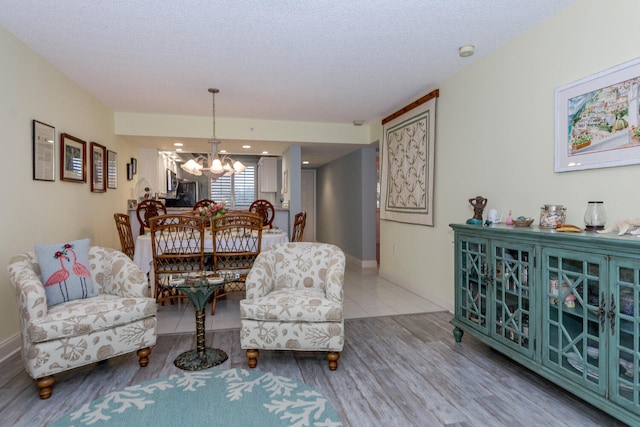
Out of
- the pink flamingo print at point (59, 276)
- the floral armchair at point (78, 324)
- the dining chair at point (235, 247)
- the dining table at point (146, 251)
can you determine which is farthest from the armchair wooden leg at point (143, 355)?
the dining table at point (146, 251)

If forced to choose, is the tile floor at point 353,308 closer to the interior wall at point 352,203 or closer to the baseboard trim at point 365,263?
the baseboard trim at point 365,263

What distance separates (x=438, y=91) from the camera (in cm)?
396

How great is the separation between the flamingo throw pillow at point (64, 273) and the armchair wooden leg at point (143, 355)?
555 mm

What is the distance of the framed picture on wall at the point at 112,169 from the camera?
16.3 ft

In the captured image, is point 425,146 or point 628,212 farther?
point 425,146

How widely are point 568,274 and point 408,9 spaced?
194cm

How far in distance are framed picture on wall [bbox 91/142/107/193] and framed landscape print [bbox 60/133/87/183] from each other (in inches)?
10.0

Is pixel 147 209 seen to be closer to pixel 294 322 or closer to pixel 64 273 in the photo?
pixel 64 273

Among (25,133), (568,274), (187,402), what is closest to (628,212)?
(568,274)

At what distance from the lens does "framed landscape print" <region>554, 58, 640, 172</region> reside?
2.04m

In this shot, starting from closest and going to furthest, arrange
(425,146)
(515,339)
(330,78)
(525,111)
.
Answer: (515,339), (525,111), (330,78), (425,146)

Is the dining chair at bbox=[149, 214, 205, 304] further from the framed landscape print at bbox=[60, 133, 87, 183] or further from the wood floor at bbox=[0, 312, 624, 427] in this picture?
the framed landscape print at bbox=[60, 133, 87, 183]

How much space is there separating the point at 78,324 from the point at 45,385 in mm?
364

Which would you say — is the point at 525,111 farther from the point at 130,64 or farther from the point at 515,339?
the point at 130,64
